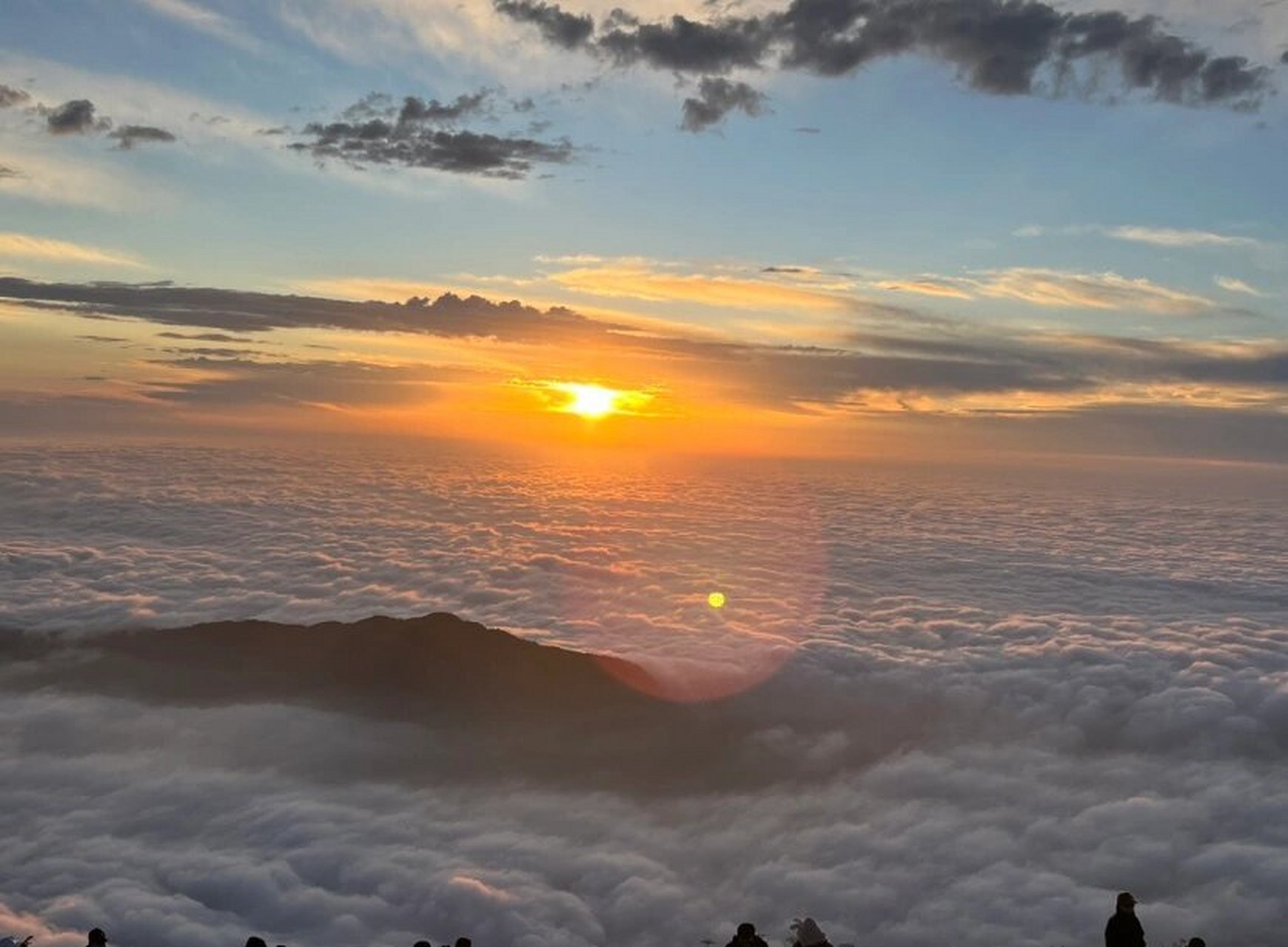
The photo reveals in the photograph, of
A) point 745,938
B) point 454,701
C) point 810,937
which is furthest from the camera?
point 454,701

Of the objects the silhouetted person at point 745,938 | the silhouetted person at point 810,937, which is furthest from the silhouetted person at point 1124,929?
the silhouetted person at point 810,937

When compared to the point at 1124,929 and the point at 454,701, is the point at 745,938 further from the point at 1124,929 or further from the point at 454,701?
the point at 454,701

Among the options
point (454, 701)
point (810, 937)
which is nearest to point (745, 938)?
point (810, 937)

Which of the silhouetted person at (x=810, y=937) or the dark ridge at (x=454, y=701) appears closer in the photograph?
the silhouetted person at (x=810, y=937)

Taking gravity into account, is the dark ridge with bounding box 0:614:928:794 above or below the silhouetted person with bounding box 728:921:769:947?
below

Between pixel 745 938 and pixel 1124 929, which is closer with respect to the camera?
pixel 745 938

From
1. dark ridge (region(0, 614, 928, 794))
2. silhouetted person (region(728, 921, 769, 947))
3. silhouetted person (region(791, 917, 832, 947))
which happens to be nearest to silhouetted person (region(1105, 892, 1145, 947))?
silhouetted person (region(728, 921, 769, 947))

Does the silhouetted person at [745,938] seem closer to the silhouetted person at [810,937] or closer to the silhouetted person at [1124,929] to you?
the silhouetted person at [1124,929]

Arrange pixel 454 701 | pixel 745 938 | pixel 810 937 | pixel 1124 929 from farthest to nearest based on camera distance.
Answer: pixel 454 701 → pixel 810 937 → pixel 1124 929 → pixel 745 938

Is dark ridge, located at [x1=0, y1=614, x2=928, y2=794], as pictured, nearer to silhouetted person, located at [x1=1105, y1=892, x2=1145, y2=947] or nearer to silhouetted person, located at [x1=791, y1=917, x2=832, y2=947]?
silhouetted person, located at [x1=791, y1=917, x2=832, y2=947]
